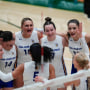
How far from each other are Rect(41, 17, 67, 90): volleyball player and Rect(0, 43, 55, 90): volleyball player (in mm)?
Result: 1019

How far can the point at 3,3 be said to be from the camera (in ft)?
47.3

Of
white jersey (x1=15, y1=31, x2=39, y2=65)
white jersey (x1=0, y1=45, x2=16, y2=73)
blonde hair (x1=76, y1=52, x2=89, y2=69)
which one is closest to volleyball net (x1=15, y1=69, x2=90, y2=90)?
blonde hair (x1=76, y1=52, x2=89, y2=69)

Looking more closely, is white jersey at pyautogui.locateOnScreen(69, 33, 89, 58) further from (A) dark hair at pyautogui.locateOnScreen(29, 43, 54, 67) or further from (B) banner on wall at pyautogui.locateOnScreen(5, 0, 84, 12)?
(B) banner on wall at pyautogui.locateOnScreen(5, 0, 84, 12)

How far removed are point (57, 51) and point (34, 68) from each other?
1178 millimetres

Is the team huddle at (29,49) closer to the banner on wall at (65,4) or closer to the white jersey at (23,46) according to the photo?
the white jersey at (23,46)

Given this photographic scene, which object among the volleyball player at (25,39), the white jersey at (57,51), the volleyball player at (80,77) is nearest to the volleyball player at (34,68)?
the volleyball player at (80,77)

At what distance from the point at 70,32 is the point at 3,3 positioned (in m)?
10.4

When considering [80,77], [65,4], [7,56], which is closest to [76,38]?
[7,56]

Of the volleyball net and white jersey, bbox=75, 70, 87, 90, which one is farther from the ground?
the volleyball net

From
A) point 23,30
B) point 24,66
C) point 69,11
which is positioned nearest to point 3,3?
point 69,11

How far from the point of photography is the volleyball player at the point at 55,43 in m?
4.54

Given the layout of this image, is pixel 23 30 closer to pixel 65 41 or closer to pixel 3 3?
pixel 65 41

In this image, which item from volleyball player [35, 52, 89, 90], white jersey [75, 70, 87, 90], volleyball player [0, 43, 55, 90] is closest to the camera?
volleyball player [35, 52, 89, 90]

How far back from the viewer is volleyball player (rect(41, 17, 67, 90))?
454 centimetres
